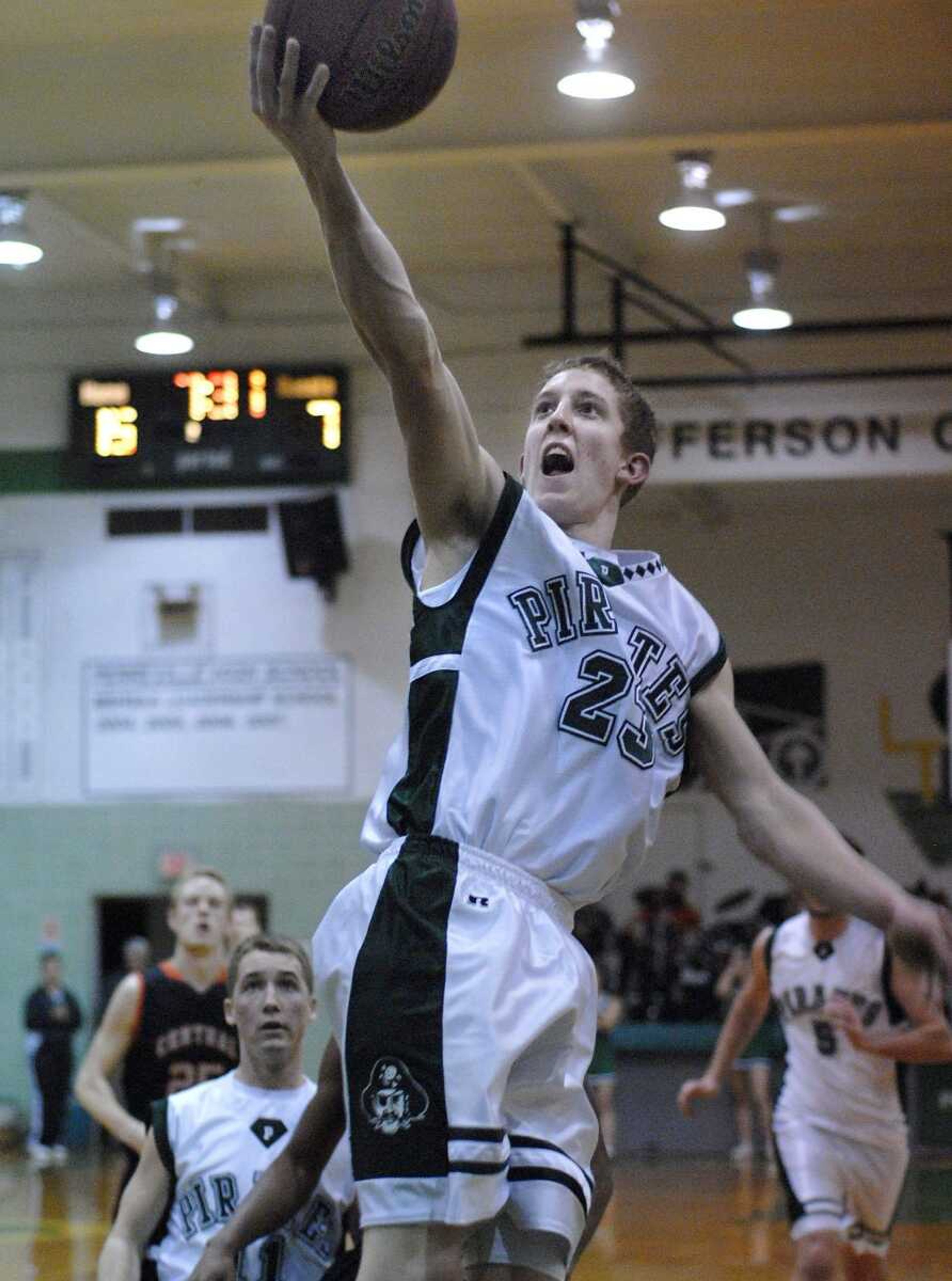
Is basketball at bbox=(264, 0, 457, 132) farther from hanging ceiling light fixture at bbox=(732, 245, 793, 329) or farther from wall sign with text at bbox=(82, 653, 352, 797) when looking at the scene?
wall sign with text at bbox=(82, 653, 352, 797)

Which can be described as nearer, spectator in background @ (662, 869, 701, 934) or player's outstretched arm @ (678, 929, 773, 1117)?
player's outstretched arm @ (678, 929, 773, 1117)

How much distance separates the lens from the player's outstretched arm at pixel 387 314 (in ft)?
8.66

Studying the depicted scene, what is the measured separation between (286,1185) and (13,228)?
897cm

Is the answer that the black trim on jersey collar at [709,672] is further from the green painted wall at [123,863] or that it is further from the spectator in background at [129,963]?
the spectator in background at [129,963]

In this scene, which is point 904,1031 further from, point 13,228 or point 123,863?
point 123,863

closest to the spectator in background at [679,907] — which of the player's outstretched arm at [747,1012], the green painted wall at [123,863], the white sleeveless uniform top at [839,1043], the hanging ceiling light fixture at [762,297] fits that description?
the green painted wall at [123,863]

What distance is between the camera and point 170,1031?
669 centimetres

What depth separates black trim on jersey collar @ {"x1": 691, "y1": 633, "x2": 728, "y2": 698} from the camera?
3.19m

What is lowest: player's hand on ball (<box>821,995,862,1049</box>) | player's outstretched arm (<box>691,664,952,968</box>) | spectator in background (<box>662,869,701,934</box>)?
spectator in background (<box>662,869,701,934</box>)

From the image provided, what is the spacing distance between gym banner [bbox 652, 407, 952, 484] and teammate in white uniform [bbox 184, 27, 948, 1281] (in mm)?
9536

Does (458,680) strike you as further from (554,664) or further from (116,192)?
(116,192)

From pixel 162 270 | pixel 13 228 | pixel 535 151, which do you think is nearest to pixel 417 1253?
pixel 535 151

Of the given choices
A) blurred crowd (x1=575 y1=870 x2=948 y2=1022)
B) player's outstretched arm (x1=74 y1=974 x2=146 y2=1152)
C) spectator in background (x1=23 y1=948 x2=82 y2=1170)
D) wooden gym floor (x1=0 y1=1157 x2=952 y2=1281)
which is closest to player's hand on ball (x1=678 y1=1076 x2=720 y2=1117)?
player's outstretched arm (x1=74 y1=974 x2=146 y2=1152)

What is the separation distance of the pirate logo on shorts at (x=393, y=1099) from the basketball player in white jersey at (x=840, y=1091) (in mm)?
4229
